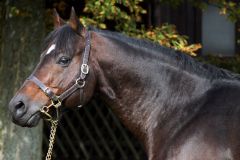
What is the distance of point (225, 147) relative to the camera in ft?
12.4

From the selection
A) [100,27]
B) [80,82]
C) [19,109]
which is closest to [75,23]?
[80,82]

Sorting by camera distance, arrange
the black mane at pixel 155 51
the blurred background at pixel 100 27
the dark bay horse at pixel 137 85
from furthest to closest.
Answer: the blurred background at pixel 100 27
the black mane at pixel 155 51
the dark bay horse at pixel 137 85

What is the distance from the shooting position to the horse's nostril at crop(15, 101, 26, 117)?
13.4 ft

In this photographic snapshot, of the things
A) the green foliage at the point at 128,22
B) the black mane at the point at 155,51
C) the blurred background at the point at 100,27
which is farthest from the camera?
the blurred background at the point at 100,27

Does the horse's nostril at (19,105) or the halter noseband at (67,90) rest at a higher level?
the halter noseband at (67,90)

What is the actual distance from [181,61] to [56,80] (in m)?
0.79

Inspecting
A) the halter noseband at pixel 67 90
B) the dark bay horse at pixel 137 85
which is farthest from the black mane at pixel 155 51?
the halter noseband at pixel 67 90

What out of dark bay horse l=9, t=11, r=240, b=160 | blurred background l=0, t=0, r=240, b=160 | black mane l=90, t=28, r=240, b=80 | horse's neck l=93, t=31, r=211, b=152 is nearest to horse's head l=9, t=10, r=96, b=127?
dark bay horse l=9, t=11, r=240, b=160

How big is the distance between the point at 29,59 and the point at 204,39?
12.4 ft

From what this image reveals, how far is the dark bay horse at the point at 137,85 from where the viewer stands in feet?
13.1

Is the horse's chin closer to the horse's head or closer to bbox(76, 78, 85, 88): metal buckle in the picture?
the horse's head

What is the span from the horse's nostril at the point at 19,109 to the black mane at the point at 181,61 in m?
0.67

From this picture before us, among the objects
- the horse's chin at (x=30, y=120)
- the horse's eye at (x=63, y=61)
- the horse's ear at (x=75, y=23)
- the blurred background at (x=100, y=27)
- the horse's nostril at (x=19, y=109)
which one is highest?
the horse's ear at (x=75, y=23)

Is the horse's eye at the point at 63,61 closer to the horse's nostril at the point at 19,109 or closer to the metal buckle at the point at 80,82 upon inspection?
the metal buckle at the point at 80,82
